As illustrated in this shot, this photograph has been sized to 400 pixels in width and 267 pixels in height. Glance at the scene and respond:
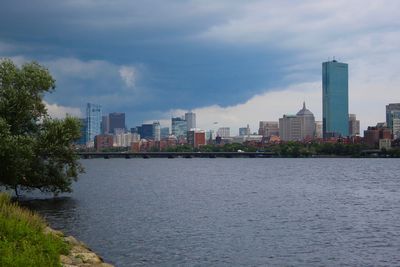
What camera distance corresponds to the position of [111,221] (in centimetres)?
5388

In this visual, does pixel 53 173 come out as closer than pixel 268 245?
No

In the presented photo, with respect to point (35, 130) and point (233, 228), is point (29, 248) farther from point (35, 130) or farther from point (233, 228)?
point (35, 130)

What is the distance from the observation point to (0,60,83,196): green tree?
64.7 metres

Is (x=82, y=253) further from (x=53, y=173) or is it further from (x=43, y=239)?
(x=53, y=173)

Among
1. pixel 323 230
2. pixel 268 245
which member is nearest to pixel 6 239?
pixel 268 245

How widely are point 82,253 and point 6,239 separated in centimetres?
633

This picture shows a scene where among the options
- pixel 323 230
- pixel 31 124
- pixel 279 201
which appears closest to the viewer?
pixel 323 230

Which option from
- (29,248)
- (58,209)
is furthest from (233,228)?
(29,248)

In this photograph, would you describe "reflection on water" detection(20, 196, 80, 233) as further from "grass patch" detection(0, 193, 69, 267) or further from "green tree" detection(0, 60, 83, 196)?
"grass patch" detection(0, 193, 69, 267)

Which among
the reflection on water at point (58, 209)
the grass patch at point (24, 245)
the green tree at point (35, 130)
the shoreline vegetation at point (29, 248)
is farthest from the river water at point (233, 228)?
the grass patch at point (24, 245)

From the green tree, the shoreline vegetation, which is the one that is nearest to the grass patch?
the shoreline vegetation

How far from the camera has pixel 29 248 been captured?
2092cm

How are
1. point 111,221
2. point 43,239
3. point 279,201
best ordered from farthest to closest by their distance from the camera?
point 279,201
point 111,221
point 43,239

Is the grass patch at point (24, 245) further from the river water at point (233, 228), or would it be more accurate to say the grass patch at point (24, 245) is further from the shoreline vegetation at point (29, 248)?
the river water at point (233, 228)
